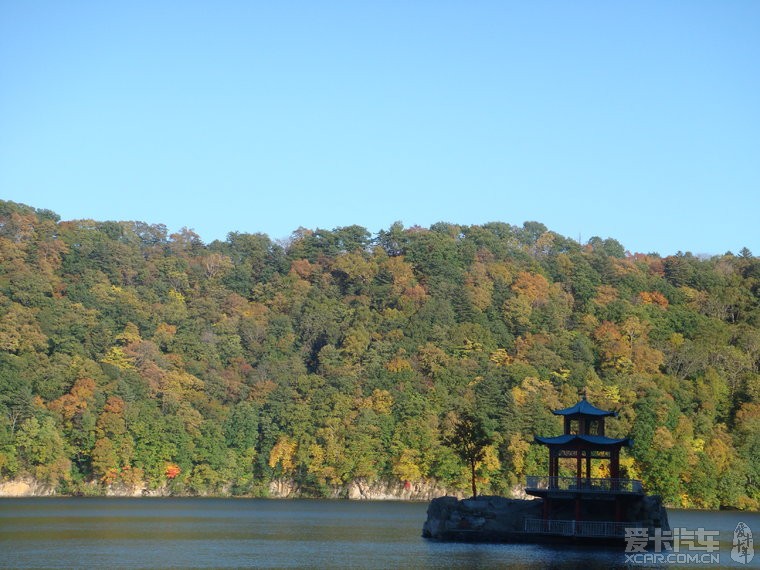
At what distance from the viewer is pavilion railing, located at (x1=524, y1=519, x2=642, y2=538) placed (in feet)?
158

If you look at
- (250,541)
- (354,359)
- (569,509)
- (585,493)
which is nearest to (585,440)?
(585,493)

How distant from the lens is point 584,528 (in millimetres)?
48469

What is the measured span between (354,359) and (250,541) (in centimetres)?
5214

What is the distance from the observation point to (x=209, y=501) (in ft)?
285

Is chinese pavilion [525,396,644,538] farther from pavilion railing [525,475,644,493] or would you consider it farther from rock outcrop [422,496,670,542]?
rock outcrop [422,496,670,542]

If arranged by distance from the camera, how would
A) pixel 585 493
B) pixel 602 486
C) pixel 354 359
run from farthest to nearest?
pixel 354 359, pixel 602 486, pixel 585 493

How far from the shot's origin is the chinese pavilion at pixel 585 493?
48375 mm

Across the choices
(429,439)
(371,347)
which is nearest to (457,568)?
(429,439)

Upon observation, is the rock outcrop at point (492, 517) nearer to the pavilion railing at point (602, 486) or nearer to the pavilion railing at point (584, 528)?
the pavilion railing at point (584, 528)

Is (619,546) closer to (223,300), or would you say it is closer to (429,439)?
(429,439)

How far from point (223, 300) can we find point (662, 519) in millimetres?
73871

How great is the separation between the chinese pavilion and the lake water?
7.04 feet

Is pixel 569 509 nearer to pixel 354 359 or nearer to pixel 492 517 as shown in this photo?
pixel 492 517

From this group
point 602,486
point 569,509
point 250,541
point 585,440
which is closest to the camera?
point 585,440
